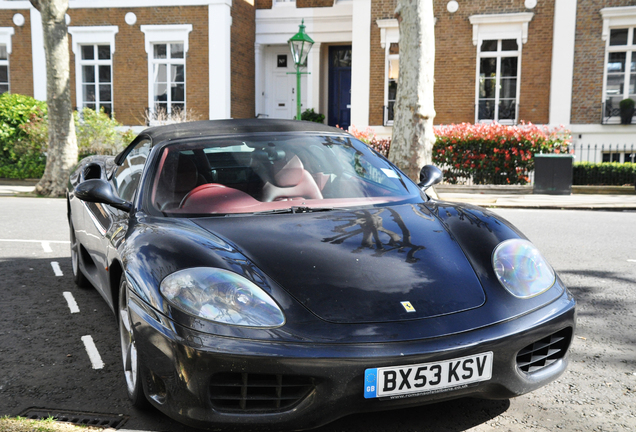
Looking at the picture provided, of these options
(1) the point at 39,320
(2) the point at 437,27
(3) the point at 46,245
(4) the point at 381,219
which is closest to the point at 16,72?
(2) the point at 437,27

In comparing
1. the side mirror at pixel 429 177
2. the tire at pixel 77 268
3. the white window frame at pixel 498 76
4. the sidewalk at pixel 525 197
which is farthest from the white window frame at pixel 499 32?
the tire at pixel 77 268

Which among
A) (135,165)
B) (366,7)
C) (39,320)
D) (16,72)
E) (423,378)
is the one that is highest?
(366,7)

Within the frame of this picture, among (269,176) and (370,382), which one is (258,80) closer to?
(269,176)

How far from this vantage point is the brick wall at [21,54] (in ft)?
76.3

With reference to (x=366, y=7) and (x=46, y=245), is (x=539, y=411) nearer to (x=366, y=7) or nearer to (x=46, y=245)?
(x=46, y=245)

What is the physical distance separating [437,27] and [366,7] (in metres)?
2.43

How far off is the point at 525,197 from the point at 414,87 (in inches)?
153

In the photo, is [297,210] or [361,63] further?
[361,63]

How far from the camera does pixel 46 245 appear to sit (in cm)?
746

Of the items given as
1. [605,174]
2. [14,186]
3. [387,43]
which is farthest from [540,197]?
[14,186]

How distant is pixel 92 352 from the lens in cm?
388

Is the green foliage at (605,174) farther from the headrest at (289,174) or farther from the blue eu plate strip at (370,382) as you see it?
the blue eu plate strip at (370,382)

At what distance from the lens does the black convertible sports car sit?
2.39m

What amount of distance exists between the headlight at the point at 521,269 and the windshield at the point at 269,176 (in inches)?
35.2
